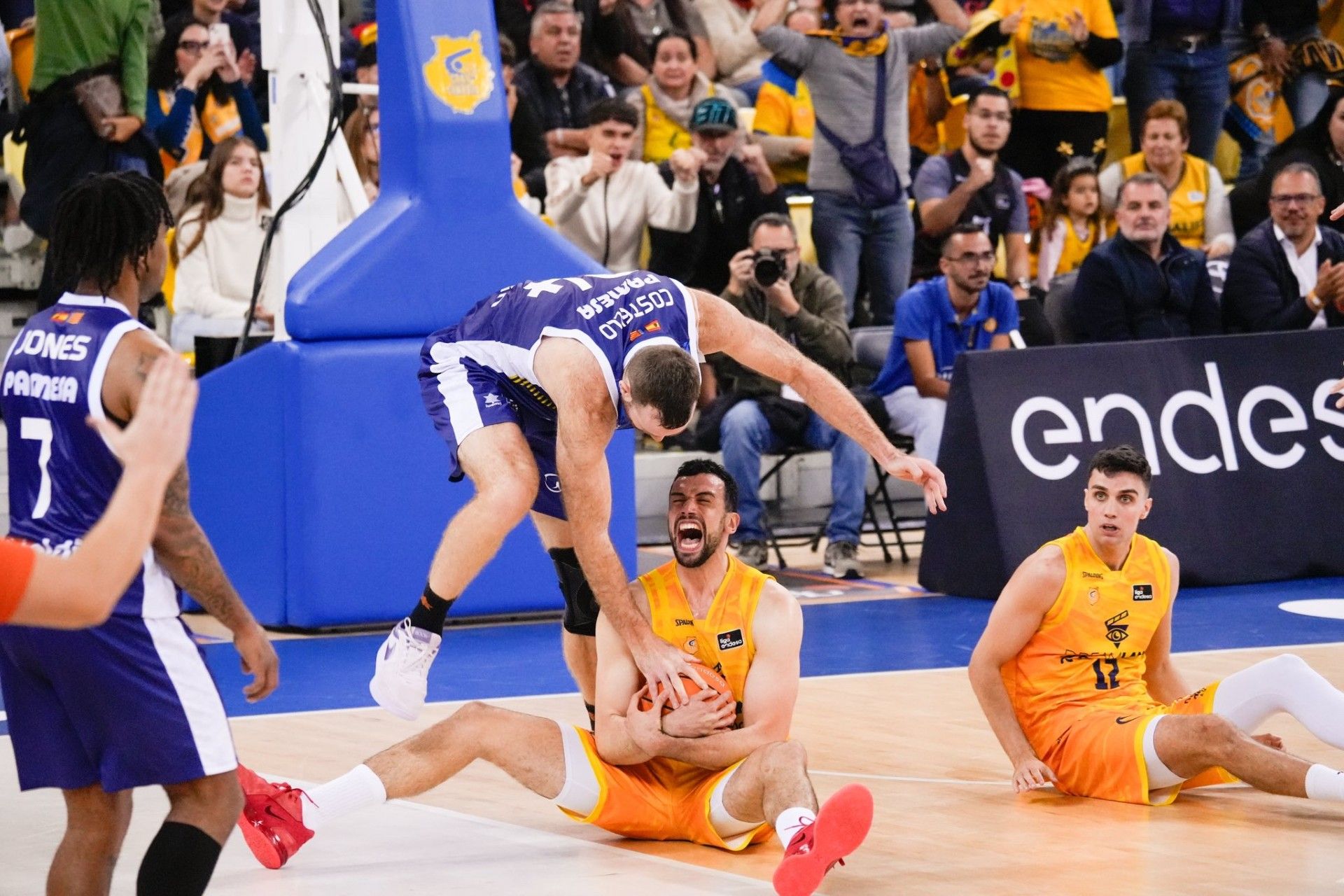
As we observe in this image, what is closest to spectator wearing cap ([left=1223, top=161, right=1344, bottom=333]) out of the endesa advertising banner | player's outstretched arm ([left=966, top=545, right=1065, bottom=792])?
the endesa advertising banner

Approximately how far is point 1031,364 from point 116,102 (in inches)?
200

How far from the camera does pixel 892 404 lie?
35.7ft

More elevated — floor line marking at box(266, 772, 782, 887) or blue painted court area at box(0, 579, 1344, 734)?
floor line marking at box(266, 772, 782, 887)

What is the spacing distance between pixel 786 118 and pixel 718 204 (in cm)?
137

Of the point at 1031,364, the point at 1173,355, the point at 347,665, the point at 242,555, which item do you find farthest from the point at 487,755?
the point at 1173,355

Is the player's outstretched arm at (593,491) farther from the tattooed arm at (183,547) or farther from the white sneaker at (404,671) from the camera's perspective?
the tattooed arm at (183,547)

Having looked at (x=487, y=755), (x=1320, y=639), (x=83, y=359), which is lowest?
(x=1320, y=639)

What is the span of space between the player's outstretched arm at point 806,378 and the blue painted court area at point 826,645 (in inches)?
85.7

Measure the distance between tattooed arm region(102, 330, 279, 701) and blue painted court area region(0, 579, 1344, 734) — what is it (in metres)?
3.55

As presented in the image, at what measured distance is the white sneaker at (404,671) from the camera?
618 centimetres

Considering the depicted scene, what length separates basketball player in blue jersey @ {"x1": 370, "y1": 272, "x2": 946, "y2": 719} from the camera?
17.8 feet

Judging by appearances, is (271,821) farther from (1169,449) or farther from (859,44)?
(859,44)

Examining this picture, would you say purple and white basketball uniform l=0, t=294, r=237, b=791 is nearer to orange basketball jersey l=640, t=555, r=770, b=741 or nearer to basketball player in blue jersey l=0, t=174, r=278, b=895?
basketball player in blue jersey l=0, t=174, r=278, b=895

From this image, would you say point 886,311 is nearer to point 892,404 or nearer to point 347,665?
point 892,404
